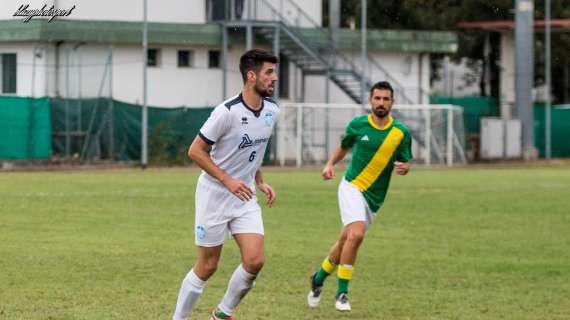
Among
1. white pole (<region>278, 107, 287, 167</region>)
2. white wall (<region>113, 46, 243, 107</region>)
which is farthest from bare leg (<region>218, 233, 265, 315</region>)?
white wall (<region>113, 46, 243, 107</region>)

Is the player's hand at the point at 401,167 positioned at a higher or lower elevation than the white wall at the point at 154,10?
lower

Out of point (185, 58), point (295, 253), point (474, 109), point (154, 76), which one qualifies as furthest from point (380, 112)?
point (474, 109)

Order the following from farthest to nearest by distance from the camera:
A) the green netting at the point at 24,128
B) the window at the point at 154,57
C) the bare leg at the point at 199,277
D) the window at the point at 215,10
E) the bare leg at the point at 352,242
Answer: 1. the window at the point at 215,10
2. the window at the point at 154,57
3. the green netting at the point at 24,128
4. the bare leg at the point at 352,242
5. the bare leg at the point at 199,277

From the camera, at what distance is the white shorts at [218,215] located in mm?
9992

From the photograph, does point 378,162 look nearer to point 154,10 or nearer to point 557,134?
point 154,10

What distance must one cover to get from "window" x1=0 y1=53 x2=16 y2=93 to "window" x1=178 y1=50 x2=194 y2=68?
22.2 feet

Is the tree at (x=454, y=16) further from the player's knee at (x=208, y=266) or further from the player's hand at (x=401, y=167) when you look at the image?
the player's knee at (x=208, y=266)

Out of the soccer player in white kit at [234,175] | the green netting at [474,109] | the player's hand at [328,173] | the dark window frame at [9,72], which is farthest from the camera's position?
the green netting at [474,109]

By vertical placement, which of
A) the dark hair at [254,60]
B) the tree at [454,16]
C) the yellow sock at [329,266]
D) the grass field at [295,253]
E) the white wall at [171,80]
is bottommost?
the grass field at [295,253]

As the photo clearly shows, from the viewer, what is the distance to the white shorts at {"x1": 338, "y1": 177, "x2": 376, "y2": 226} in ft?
40.8

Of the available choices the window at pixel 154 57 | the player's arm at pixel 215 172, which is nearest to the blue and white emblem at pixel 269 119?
the player's arm at pixel 215 172

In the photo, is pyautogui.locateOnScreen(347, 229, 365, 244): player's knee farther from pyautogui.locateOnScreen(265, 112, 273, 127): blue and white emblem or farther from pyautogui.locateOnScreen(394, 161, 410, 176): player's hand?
pyautogui.locateOnScreen(265, 112, 273, 127): blue and white emblem

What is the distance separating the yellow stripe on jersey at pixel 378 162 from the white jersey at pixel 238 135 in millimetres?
2626

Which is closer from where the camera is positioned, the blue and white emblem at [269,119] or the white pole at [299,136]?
the blue and white emblem at [269,119]
